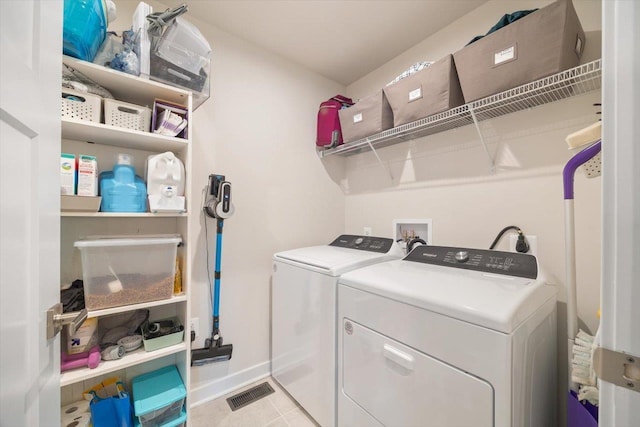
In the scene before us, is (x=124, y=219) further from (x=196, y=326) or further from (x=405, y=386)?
(x=405, y=386)

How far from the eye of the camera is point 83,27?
1.04 m

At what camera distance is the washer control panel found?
5.85 ft

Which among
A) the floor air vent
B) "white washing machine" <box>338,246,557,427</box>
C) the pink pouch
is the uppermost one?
the pink pouch

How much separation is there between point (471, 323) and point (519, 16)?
4.64ft

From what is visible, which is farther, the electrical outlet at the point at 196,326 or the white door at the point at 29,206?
the electrical outlet at the point at 196,326

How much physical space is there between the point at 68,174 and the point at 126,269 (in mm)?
501

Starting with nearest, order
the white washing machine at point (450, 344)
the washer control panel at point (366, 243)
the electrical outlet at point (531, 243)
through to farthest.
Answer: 1. the white washing machine at point (450, 344)
2. the electrical outlet at point (531, 243)
3. the washer control panel at point (366, 243)

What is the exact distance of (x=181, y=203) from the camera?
1317 millimetres

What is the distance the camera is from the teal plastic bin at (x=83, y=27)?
3.27 ft

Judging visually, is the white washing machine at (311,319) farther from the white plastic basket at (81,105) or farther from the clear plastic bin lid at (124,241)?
the white plastic basket at (81,105)

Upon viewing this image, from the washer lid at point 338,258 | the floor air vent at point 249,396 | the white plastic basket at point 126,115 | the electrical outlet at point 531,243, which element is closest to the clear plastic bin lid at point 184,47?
the white plastic basket at point 126,115

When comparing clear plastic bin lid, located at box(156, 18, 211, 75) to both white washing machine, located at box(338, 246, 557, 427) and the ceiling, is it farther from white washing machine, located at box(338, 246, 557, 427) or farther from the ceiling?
white washing machine, located at box(338, 246, 557, 427)

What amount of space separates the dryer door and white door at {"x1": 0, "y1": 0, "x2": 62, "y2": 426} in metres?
1.05

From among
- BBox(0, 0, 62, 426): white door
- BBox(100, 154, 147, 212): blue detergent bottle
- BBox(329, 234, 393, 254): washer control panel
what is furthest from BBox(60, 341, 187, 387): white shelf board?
BBox(329, 234, 393, 254): washer control panel
